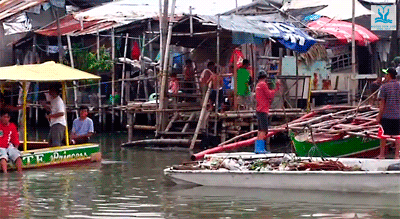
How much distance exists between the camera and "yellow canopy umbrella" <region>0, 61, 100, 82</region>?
14.7 m

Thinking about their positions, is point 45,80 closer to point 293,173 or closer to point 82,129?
point 82,129

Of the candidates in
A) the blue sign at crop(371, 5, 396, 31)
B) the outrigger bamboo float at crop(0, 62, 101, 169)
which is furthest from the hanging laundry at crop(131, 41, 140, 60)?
the outrigger bamboo float at crop(0, 62, 101, 169)

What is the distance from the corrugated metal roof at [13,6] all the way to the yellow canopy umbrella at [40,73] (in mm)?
9705

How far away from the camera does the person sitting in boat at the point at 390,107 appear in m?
13.2

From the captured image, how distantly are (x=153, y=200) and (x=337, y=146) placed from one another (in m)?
4.51

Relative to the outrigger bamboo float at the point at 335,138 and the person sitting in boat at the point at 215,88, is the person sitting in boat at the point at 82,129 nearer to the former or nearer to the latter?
the outrigger bamboo float at the point at 335,138

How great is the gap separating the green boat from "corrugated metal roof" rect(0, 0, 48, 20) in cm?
1195

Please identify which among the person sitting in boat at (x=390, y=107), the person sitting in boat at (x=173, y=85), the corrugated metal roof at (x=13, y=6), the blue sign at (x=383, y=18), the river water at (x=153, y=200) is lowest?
the river water at (x=153, y=200)

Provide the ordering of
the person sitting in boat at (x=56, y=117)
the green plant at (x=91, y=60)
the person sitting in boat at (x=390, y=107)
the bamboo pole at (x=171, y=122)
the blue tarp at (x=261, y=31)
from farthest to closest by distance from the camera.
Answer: the green plant at (x=91, y=60) < the bamboo pole at (x=171, y=122) < the blue tarp at (x=261, y=31) < the person sitting in boat at (x=56, y=117) < the person sitting in boat at (x=390, y=107)

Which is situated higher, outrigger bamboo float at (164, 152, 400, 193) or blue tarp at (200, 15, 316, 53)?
blue tarp at (200, 15, 316, 53)

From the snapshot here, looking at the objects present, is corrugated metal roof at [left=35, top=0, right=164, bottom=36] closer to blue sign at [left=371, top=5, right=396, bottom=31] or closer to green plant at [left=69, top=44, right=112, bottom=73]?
green plant at [left=69, top=44, right=112, bottom=73]

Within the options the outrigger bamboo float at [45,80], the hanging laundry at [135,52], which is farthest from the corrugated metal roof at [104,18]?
the outrigger bamboo float at [45,80]

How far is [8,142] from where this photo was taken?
14359mm

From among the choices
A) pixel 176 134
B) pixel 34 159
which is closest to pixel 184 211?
pixel 34 159
